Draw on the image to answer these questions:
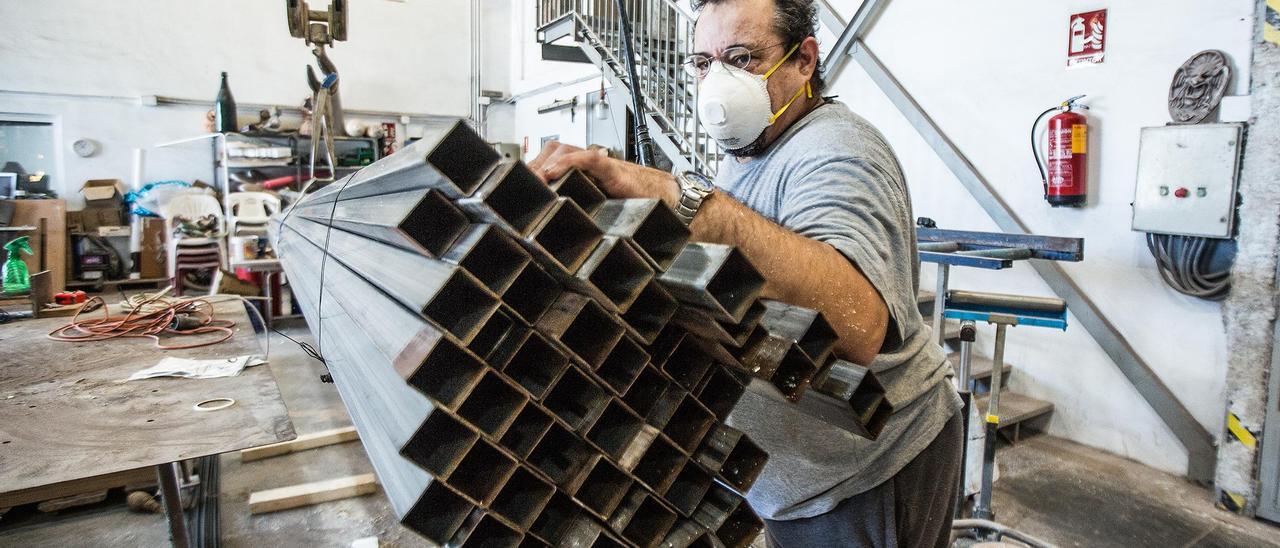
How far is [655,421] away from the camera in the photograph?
798 millimetres

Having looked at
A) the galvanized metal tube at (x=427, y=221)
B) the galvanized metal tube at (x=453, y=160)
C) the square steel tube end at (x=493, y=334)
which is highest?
the galvanized metal tube at (x=453, y=160)

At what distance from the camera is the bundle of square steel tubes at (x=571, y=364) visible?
0.67m

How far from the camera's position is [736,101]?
1.07 meters

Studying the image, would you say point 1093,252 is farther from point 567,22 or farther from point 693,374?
point 567,22

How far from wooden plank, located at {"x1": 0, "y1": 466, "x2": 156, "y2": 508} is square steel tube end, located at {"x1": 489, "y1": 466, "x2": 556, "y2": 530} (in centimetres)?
191

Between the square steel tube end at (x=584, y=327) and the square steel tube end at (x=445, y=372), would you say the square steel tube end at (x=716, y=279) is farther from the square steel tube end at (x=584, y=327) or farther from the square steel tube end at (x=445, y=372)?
the square steel tube end at (x=445, y=372)

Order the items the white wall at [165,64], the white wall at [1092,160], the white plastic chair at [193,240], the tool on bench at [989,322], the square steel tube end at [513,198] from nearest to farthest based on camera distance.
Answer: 1. the square steel tube end at [513,198]
2. the tool on bench at [989,322]
3. the white wall at [1092,160]
4. the white plastic chair at [193,240]
5. the white wall at [165,64]

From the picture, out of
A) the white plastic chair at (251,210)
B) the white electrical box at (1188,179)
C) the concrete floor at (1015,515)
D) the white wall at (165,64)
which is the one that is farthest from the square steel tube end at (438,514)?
the white wall at (165,64)

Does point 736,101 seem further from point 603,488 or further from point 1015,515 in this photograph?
point 1015,515

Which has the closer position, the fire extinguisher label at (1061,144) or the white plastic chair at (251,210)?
the fire extinguisher label at (1061,144)

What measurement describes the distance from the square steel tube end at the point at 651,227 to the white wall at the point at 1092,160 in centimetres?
301

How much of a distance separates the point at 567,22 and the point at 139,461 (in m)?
4.80

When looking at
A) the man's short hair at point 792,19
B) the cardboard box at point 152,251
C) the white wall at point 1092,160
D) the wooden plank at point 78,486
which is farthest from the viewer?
the cardboard box at point 152,251

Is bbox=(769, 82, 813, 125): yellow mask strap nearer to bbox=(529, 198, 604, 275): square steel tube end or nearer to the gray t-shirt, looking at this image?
the gray t-shirt
